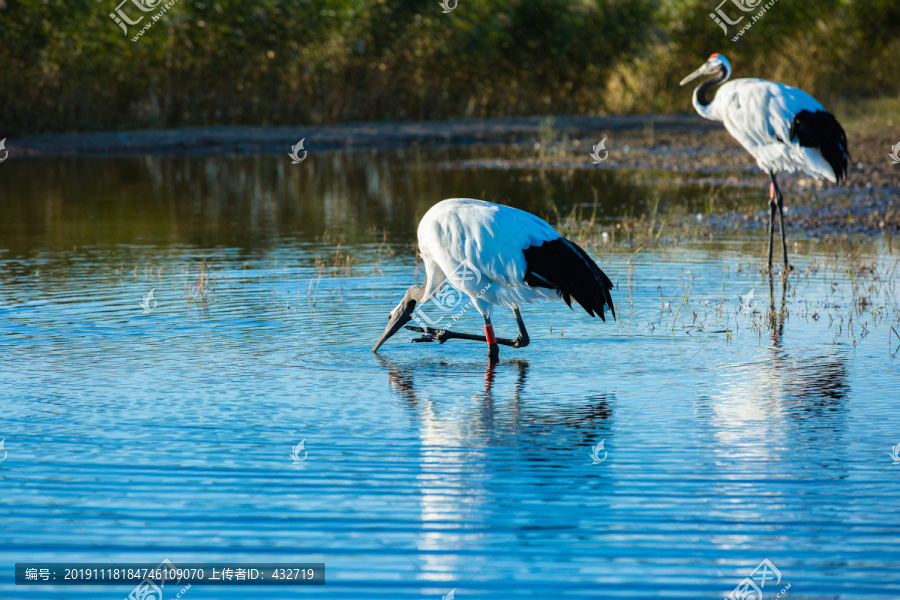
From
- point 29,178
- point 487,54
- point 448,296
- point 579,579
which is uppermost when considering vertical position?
point 487,54

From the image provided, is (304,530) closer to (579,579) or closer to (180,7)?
(579,579)

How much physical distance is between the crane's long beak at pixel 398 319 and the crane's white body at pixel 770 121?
202 inches

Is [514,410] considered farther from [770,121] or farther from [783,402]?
[770,121]

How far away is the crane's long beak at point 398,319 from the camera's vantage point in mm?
7344

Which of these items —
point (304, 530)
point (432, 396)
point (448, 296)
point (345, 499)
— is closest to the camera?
point (304, 530)

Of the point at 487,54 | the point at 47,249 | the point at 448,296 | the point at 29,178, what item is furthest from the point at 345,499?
the point at 487,54

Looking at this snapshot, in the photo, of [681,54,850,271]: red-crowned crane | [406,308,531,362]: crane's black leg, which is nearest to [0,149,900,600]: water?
[406,308,531,362]: crane's black leg

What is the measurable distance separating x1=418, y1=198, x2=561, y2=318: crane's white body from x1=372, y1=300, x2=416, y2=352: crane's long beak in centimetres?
41

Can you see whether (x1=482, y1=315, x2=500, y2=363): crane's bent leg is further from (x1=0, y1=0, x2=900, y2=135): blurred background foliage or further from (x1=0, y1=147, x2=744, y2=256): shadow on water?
(x1=0, y1=0, x2=900, y2=135): blurred background foliage

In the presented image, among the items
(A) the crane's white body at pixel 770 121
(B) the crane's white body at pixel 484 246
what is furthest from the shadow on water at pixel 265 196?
(B) the crane's white body at pixel 484 246

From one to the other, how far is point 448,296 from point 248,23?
18222 millimetres

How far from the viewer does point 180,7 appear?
82.0 feet

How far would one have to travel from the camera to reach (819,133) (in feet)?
35.2

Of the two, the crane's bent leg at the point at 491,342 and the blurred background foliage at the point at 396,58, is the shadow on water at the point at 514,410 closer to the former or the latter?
the crane's bent leg at the point at 491,342
